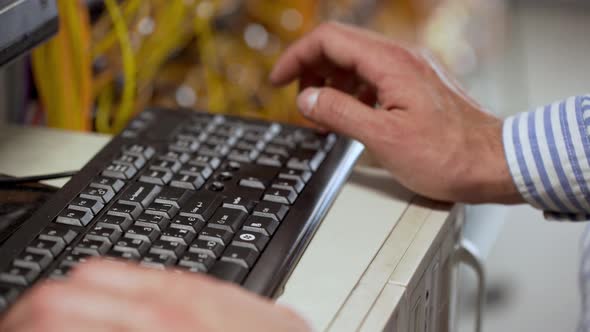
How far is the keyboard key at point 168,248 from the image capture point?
0.55 metres

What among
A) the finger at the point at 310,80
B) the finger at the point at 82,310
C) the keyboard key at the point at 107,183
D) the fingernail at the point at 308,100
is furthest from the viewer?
the finger at the point at 310,80

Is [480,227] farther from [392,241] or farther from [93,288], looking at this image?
[93,288]

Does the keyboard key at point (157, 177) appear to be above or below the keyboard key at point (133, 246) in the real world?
below

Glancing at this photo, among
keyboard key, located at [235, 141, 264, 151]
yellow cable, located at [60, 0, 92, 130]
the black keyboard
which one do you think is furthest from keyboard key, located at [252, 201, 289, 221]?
yellow cable, located at [60, 0, 92, 130]

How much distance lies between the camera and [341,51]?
798mm

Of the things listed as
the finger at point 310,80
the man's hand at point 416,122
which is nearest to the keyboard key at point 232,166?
the man's hand at point 416,122

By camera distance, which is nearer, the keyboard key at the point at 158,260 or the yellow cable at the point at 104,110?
the keyboard key at the point at 158,260

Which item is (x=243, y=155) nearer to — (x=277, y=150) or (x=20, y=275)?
(x=277, y=150)

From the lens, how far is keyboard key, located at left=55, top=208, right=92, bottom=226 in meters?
0.59

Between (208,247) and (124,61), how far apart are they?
451mm

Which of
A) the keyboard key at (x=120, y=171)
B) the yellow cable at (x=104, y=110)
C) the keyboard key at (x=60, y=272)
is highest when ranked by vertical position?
the keyboard key at (x=60, y=272)

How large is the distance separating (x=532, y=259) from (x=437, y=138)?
49.4 inches

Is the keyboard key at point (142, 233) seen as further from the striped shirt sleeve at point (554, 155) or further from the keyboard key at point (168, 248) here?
the striped shirt sleeve at point (554, 155)

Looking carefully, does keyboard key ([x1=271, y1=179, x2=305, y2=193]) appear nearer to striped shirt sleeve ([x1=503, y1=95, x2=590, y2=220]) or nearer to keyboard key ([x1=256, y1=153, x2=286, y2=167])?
keyboard key ([x1=256, y1=153, x2=286, y2=167])
